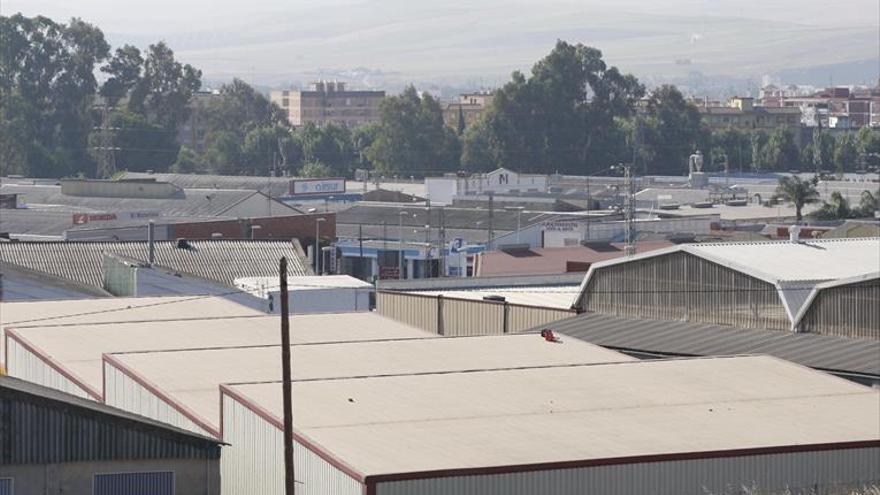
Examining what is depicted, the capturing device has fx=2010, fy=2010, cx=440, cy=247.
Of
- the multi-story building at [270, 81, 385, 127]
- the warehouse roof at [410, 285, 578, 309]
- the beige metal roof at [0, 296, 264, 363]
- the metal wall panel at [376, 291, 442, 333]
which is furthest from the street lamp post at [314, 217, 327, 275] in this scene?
the multi-story building at [270, 81, 385, 127]

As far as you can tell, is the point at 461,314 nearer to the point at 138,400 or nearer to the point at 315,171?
the point at 138,400

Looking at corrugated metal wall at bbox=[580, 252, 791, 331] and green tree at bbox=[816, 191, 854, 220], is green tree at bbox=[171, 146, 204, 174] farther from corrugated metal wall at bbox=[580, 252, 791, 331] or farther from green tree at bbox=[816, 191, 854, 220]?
corrugated metal wall at bbox=[580, 252, 791, 331]

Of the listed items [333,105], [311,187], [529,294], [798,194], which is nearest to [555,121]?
[311,187]

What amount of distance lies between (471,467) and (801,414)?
5.03 m

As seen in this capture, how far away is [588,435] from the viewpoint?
19438 mm

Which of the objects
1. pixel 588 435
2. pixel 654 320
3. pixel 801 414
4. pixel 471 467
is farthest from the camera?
pixel 654 320

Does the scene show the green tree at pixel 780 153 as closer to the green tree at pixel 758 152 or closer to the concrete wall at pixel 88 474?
the green tree at pixel 758 152

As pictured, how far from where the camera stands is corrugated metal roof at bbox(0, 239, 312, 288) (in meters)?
40.7

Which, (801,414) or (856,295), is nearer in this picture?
(801,414)

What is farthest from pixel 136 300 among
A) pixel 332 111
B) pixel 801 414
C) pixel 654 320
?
pixel 332 111

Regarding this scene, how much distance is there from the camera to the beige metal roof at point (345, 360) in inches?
914

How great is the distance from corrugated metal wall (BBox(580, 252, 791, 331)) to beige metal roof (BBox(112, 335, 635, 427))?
11.5 feet

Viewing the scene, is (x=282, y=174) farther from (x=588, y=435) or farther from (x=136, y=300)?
(x=588, y=435)

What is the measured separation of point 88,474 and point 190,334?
10.7 metres
